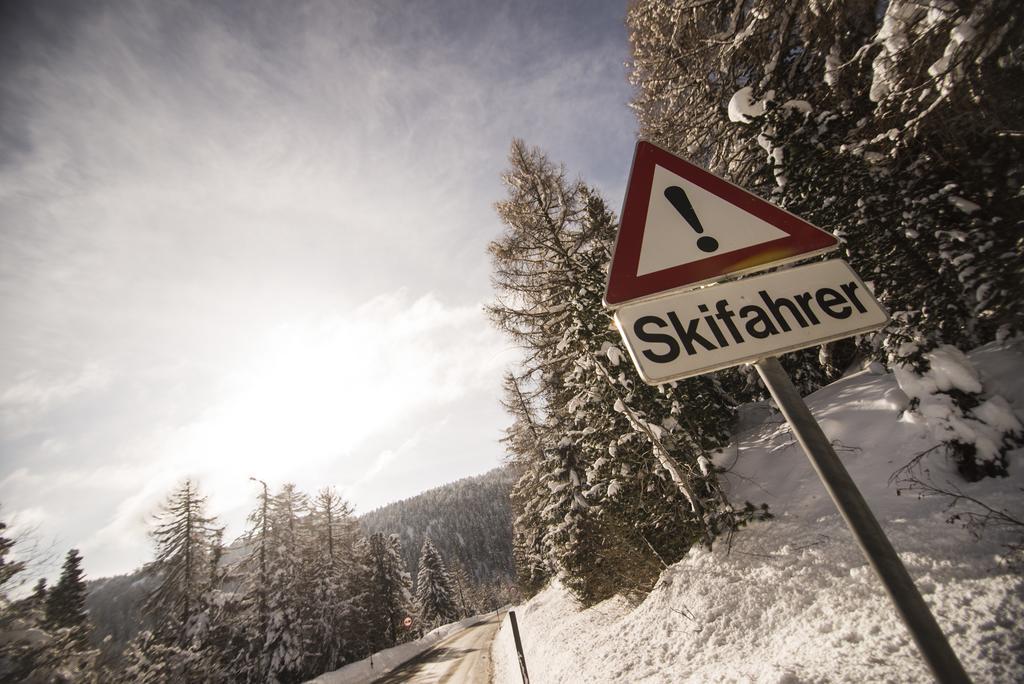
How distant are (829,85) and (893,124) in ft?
5.04

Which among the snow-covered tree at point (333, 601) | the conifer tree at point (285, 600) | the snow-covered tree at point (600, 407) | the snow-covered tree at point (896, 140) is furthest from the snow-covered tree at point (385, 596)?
the snow-covered tree at point (896, 140)

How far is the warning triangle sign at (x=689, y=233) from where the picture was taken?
1.56 meters

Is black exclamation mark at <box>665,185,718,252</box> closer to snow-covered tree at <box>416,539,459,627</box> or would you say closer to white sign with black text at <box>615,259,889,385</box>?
white sign with black text at <box>615,259,889,385</box>

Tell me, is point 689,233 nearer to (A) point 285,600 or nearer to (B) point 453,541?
(A) point 285,600

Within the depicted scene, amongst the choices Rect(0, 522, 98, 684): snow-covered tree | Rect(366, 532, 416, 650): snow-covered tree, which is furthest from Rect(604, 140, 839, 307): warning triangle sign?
Rect(366, 532, 416, 650): snow-covered tree

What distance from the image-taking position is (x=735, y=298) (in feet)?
4.69

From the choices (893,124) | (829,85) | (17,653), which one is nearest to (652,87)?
(829,85)

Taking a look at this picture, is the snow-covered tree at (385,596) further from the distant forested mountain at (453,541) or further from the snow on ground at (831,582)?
the distant forested mountain at (453,541)

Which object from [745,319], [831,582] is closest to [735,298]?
[745,319]

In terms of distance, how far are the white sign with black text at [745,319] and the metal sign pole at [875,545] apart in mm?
196

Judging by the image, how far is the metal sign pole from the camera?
3.22 feet

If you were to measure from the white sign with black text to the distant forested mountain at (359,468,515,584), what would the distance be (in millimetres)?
84658

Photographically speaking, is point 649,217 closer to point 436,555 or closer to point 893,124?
point 893,124

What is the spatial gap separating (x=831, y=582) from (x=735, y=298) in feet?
18.6
